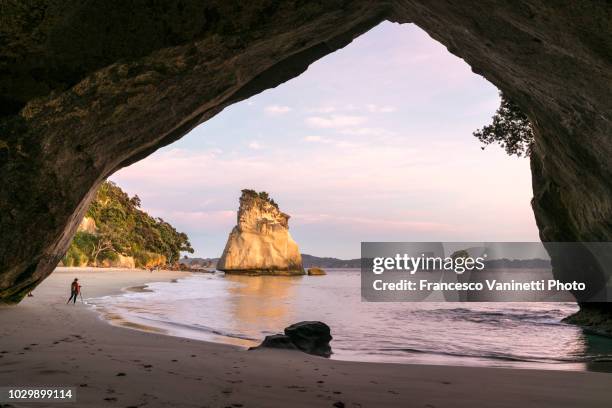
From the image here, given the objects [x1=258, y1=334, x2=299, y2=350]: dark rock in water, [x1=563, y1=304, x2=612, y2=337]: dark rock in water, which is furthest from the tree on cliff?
[x1=258, y1=334, x2=299, y2=350]: dark rock in water

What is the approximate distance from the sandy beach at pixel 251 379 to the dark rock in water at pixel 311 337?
727 mm

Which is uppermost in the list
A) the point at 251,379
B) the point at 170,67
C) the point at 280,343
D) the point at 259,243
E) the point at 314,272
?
the point at 170,67

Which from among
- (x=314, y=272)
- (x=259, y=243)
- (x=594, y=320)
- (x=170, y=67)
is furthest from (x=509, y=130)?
(x=314, y=272)

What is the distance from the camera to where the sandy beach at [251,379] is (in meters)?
5.00

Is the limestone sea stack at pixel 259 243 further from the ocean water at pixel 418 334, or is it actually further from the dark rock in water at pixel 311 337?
the dark rock in water at pixel 311 337

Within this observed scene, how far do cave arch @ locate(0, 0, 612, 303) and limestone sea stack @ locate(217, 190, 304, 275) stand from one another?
75771mm

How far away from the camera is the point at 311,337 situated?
10.0 metres

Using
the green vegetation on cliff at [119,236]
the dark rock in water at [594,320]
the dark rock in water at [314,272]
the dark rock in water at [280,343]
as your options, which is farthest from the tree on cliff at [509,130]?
the dark rock in water at [314,272]

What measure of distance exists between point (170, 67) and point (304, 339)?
6580 millimetres

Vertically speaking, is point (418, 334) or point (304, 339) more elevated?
point (304, 339)

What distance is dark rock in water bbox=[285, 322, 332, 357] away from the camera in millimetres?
9683

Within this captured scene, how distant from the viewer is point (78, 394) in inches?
186

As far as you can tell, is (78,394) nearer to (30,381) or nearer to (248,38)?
(30,381)

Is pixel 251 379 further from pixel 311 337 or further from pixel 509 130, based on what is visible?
pixel 509 130
